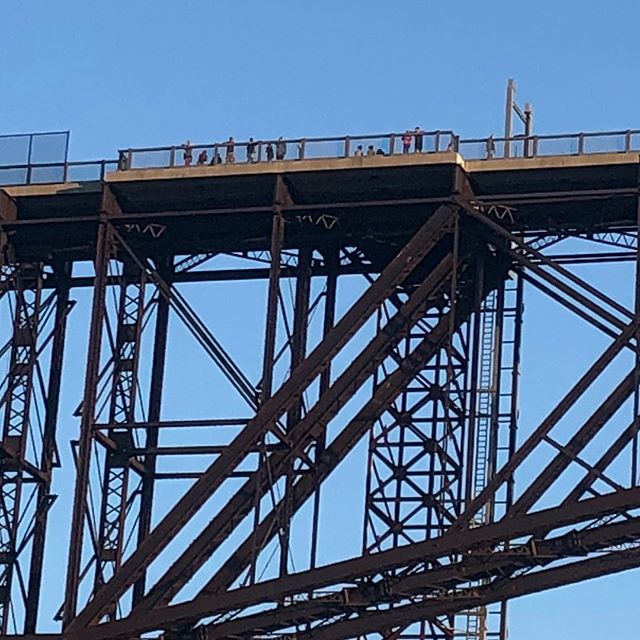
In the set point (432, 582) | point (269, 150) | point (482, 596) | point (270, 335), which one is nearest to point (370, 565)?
point (432, 582)

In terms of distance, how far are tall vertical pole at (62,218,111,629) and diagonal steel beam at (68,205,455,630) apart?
2.43ft

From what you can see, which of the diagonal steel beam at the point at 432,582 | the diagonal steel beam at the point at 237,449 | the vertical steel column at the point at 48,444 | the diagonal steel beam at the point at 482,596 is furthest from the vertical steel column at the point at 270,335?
the vertical steel column at the point at 48,444

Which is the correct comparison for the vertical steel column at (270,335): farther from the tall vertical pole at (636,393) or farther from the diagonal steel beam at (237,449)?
the tall vertical pole at (636,393)

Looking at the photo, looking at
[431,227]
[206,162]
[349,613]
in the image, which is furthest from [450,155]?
[349,613]

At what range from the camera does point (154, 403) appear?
79.6 m

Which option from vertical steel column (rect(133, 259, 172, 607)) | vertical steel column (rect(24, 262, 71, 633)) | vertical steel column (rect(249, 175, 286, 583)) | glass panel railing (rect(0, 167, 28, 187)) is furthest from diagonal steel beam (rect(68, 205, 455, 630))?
glass panel railing (rect(0, 167, 28, 187))

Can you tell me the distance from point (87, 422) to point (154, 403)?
12.4 ft

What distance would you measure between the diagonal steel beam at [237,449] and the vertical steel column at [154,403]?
345cm

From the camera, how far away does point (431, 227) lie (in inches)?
2972

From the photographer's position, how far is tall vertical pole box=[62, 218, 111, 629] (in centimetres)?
7500

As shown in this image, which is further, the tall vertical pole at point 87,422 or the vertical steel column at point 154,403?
the vertical steel column at point 154,403

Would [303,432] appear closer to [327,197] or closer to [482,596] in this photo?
[482,596]

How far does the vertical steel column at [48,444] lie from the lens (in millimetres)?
78812

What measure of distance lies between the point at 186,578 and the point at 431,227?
11513 mm
